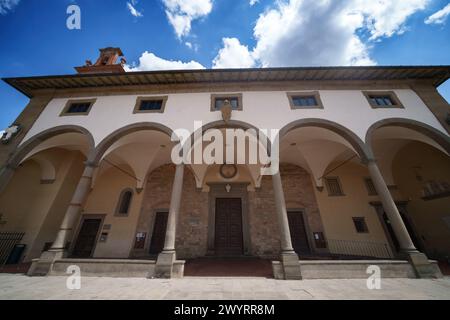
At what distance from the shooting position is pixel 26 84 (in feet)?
26.9

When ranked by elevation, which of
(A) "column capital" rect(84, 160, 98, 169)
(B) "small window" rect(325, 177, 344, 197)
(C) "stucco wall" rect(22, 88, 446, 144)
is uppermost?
(C) "stucco wall" rect(22, 88, 446, 144)

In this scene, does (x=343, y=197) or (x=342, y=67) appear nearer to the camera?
(x=342, y=67)

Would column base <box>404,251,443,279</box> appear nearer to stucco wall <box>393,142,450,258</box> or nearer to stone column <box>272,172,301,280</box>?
stone column <box>272,172,301,280</box>

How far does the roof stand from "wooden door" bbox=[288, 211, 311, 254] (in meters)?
7.81

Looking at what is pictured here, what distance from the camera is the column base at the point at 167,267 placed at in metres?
4.84

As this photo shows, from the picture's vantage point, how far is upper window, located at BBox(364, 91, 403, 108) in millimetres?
7551

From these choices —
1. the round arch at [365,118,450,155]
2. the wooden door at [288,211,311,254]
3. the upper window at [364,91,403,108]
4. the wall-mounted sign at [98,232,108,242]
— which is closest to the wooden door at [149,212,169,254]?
the wall-mounted sign at [98,232,108,242]

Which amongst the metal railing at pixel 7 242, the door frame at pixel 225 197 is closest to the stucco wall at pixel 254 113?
the metal railing at pixel 7 242

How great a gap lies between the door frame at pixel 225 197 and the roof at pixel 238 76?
6.24m

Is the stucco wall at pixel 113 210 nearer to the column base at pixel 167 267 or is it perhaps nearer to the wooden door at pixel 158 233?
the wooden door at pixel 158 233
